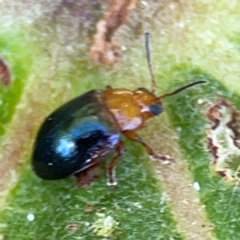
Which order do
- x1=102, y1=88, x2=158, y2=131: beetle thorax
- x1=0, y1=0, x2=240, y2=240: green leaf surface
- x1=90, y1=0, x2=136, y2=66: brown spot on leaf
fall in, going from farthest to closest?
x1=102, y1=88, x2=158, y2=131: beetle thorax
x1=90, y1=0, x2=136, y2=66: brown spot on leaf
x1=0, y1=0, x2=240, y2=240: green leaf surface

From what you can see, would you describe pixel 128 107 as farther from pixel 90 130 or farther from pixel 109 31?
pixel 109 31

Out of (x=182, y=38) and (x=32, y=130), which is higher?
(x=182, y=38)

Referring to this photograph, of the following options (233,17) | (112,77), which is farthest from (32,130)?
(233,17)

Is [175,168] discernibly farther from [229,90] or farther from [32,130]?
[32,130]

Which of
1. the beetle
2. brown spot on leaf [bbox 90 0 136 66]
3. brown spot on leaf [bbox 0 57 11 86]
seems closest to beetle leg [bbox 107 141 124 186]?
the beetle

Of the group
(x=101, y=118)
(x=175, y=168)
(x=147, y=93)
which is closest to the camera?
(x=175, y=168)

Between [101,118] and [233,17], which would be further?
[101,118]

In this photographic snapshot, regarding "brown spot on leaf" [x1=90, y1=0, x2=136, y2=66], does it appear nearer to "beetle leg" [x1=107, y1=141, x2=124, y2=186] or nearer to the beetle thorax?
the beetle thorax
